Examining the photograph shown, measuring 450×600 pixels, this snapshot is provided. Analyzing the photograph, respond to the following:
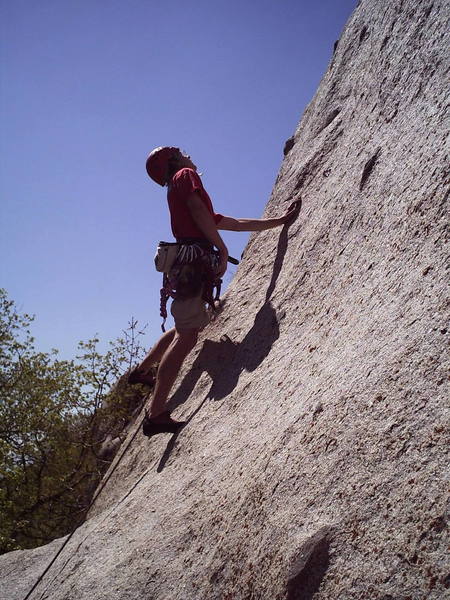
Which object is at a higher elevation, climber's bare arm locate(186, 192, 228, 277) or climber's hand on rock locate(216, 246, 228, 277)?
climber's bare arm locate(186, 192, 228, 277)

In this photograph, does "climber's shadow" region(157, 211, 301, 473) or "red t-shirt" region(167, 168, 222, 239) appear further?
"red t-shirt" region(167, 168, 222, 239)

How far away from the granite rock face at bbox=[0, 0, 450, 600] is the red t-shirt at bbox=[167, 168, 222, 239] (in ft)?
2.83

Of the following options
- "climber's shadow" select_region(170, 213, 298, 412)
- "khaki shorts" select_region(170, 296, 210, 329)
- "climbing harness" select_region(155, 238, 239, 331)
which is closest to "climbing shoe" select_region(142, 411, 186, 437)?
"climber's shadow" select_region(170, 213, 298, 412)

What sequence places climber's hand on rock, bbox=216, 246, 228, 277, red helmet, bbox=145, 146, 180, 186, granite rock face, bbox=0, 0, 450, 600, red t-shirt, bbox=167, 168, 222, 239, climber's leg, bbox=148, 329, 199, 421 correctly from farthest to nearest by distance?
1. red helmet, bbox=145, 146, 180, 186
2. climber's hand on rock, bbox=216, 246, 228, 277
3. red t-shirt, bbox=167, 168, 222, 239
4. climber's leg, bbox=148, 329, 199, 421
5. granite rock face, bbox=0, 0, 450, 600

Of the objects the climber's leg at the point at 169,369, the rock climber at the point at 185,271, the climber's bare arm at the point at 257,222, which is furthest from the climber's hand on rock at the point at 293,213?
the climber's leg at the point at 169,369

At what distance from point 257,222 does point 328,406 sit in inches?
106

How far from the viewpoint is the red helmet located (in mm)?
4586

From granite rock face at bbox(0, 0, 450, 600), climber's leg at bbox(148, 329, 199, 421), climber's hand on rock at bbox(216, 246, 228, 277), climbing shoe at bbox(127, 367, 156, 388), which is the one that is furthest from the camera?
climbing shoe at bbox(127, 367, 156, 388)

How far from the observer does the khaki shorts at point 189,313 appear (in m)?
4.22

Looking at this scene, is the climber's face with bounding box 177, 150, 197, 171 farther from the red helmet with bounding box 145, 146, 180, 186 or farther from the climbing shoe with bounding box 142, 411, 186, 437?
the climbing shoe with bounding box 142, 411, 186, 437

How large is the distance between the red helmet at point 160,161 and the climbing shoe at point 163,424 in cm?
223

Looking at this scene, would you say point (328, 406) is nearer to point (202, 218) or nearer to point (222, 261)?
point (222, 261)

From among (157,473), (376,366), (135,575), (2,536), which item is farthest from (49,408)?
(376,366)

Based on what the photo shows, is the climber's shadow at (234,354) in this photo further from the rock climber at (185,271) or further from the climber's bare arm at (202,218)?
the climber's bare arm at (202,218)
